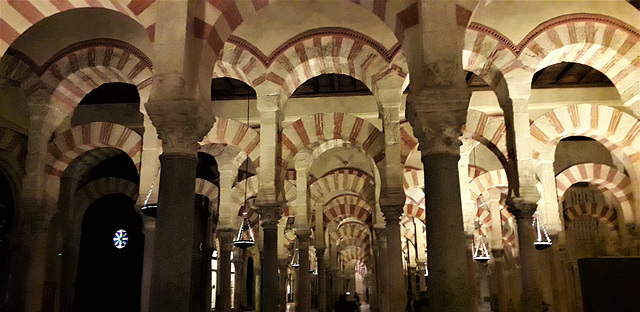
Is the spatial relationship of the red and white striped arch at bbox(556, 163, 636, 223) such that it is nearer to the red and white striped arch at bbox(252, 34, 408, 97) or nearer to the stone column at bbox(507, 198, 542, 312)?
the stone column at bbox(507, 198, 542, 312)

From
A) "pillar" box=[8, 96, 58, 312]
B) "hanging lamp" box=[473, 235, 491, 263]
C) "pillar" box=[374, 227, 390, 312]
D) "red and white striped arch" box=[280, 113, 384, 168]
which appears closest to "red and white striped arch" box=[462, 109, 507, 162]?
"red and white striped arch" box=[280, 113, 384, 168]

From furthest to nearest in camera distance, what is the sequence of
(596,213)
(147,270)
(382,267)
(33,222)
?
(596,213)
(382,267)
(33,222)
(147,270)

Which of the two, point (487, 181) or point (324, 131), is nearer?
point (324, 131)

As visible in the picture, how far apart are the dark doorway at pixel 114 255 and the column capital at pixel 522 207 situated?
8.65 m

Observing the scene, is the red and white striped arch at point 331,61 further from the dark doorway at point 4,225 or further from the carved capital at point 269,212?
the dark doorway at point 4,225

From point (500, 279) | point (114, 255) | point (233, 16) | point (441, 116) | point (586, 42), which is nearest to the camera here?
point (441, 116)

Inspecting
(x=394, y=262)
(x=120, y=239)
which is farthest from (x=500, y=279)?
(x=120, y=239)

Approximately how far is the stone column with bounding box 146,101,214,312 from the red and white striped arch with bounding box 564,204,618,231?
11.5 metres

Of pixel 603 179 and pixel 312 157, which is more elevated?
pixel 312 157

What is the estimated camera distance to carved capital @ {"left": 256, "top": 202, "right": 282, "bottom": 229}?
20.6 feet

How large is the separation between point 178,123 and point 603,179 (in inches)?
346

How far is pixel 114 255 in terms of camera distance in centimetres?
1173

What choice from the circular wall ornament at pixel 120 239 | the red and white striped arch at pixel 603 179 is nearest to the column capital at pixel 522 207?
the red and white striped arch at pixel 603 179

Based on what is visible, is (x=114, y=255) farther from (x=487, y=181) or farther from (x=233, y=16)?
(x=233, y=16)
